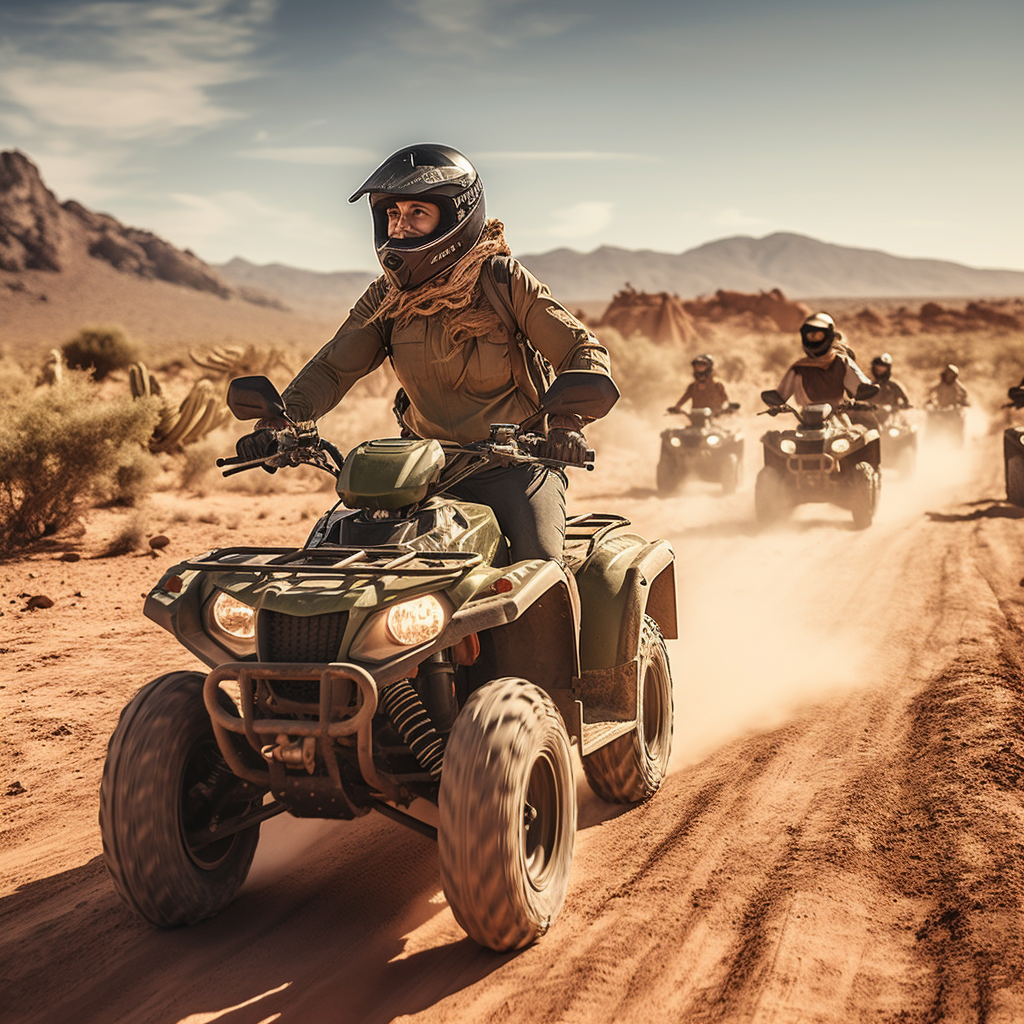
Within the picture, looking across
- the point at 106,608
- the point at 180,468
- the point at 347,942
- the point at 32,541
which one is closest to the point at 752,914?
the point at 347,942

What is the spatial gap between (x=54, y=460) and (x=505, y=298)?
365 inches

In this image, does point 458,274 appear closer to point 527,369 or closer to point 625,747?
point 527,369

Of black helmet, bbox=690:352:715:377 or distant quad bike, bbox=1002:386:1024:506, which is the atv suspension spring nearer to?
distant quad bike, bbox=1002:386:1024:506

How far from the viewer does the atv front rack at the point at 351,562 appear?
10.8 ft

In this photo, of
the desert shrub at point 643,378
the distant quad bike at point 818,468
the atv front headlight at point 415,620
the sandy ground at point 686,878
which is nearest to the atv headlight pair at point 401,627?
Answer: the atv front headlight at point 415,620

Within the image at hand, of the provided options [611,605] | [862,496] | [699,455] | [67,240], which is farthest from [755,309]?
[611,605]

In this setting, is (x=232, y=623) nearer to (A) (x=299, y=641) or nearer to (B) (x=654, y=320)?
(A) (x=299, y=641)

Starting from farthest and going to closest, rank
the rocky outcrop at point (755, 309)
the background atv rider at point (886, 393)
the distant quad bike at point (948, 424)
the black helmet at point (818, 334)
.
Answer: the rocky outcrop at point (755, 309) < the distant quad bike at point (948, 424) < the background atv rider at point (886, 393) < the black helmet at point (818, 334)

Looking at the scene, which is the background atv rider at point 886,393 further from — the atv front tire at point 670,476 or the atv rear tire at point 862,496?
the atv rear tire at point 862,496

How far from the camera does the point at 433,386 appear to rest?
177 inches

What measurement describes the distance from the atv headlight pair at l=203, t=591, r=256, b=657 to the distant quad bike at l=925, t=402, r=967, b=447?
1990 cm

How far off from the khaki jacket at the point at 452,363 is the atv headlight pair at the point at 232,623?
1.08 metres

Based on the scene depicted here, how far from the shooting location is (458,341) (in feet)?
14.4

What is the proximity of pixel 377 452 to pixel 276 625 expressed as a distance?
0.70 meters
